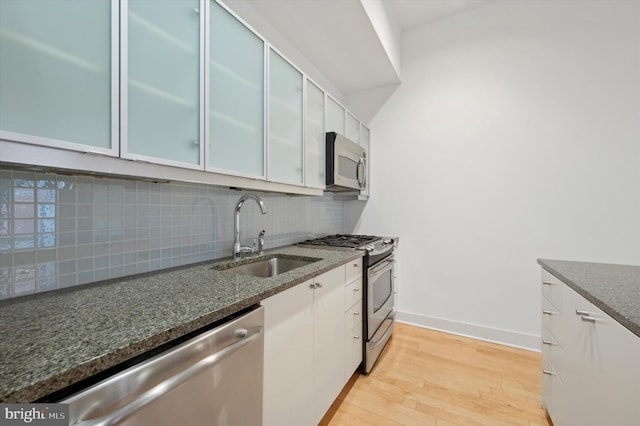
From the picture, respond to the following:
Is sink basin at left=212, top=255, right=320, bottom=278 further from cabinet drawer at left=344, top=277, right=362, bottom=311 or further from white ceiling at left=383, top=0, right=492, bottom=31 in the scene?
white ceiling at left=383, top=0, right=492, bottom=31

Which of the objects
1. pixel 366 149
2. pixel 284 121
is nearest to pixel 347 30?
pixel 284 121

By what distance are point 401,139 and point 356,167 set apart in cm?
72

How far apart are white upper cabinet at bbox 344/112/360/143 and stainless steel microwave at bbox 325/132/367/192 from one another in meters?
0.15

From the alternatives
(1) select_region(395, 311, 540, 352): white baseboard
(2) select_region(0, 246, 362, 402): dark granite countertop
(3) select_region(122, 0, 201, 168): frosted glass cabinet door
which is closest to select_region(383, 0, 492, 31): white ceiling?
(3) select_region(122, 0, 201, 168): frosted glass cabinet door

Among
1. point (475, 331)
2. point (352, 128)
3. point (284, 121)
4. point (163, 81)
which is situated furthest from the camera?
point (352, 128)

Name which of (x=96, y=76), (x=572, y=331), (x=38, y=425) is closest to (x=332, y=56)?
(x=96, y=76)

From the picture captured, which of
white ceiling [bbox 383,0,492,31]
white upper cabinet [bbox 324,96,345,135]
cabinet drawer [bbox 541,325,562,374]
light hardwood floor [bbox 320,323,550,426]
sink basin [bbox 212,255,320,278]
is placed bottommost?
light hardwood floor [bbox 320,323,550,426]

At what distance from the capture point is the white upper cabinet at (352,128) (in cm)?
256

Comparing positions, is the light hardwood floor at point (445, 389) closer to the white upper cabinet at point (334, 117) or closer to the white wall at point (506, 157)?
the white wall at point (506, 157)

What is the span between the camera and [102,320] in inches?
27.2

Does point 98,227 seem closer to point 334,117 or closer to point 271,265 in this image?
point 271,265

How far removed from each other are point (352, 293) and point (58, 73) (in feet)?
5.51

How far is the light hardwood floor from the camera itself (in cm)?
153

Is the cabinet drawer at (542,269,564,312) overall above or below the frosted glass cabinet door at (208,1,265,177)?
below
